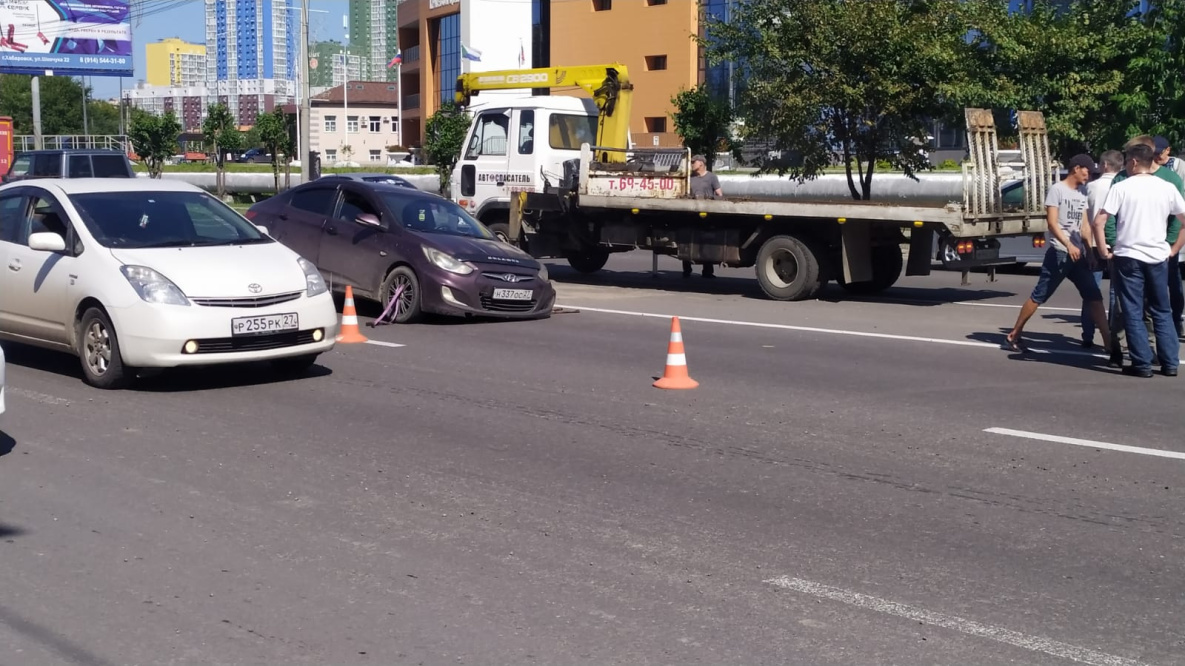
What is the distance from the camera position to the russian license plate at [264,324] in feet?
30.3

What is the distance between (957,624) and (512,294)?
918 centimetres

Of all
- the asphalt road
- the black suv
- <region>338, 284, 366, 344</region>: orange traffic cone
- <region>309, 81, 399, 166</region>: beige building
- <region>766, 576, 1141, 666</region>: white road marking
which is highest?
<region>309, 81, 399, 166</region>: beige building

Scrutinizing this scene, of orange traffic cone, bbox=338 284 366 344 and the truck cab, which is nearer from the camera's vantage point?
orange traffic cone, bbox=338 284 366 344

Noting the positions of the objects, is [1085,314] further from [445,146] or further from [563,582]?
[445,146]

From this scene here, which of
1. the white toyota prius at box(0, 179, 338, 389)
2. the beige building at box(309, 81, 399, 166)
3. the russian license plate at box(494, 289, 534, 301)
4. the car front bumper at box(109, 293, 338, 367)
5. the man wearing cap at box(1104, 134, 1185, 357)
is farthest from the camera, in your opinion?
the beige building at box(309, 81, 399, 166)

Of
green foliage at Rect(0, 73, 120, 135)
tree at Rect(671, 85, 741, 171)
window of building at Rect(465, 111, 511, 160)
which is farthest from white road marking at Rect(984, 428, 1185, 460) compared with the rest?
green foliage at Rect(0, 73, 120, 135)

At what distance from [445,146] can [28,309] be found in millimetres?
36573

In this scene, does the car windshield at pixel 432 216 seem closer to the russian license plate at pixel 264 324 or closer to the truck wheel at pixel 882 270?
the russian license plate at pixel 264 324

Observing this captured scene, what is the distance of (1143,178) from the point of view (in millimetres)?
10055

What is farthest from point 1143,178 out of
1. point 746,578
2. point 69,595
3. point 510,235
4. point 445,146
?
point 445,146

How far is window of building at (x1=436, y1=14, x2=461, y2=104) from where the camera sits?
77.2 meters

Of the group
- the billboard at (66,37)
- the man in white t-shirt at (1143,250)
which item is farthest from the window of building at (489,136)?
the billboard at (66,37)

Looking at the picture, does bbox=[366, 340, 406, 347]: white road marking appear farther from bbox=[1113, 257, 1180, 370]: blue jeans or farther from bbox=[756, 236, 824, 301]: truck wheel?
bbox=[1113, 257, 1180, 370]: blue jeans

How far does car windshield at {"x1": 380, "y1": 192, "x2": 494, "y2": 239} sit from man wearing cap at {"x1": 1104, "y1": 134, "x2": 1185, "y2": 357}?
666 cm
